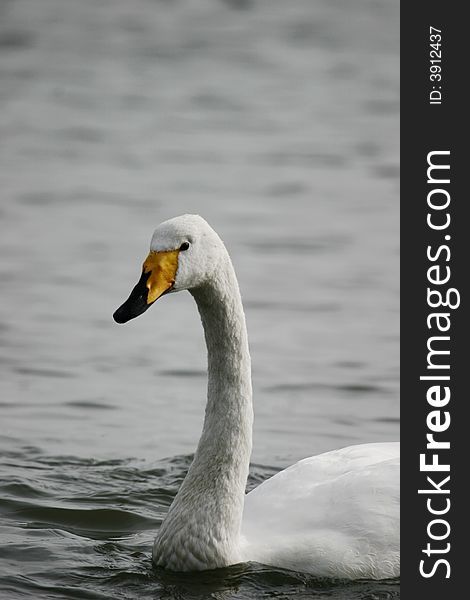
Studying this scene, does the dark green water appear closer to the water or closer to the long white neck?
the water

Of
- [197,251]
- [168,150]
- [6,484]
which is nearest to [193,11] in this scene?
[168,150]

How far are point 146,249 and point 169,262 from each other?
816cm

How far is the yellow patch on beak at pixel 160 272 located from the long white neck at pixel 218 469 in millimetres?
571

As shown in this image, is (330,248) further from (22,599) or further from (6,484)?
(22,599)

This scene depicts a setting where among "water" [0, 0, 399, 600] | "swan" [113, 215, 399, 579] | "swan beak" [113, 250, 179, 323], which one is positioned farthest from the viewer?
"water" [0, 0, 399, 600]

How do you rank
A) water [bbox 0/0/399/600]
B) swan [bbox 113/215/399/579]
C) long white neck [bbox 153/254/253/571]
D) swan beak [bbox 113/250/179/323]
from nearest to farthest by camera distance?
swan beak [bbox 113/250/179/323] < swan [bbox 113/215/399/579] < long white neck [bbox 153/254/253/571] < water [bbox 0/0/399/600]

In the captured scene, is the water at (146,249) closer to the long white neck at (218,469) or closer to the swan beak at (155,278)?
the long white neck at (218,469)

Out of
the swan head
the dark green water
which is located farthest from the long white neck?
the swan head

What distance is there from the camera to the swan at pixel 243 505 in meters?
7.65

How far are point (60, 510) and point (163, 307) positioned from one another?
16.7 feet

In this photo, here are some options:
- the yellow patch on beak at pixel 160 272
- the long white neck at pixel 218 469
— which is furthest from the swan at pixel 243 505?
the yellow patch on beak at pixel 160 272

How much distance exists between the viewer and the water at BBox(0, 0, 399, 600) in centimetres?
931

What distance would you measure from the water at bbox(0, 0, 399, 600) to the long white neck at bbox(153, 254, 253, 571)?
Answer: 0.15 metres

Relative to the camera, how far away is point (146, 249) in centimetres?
1523
